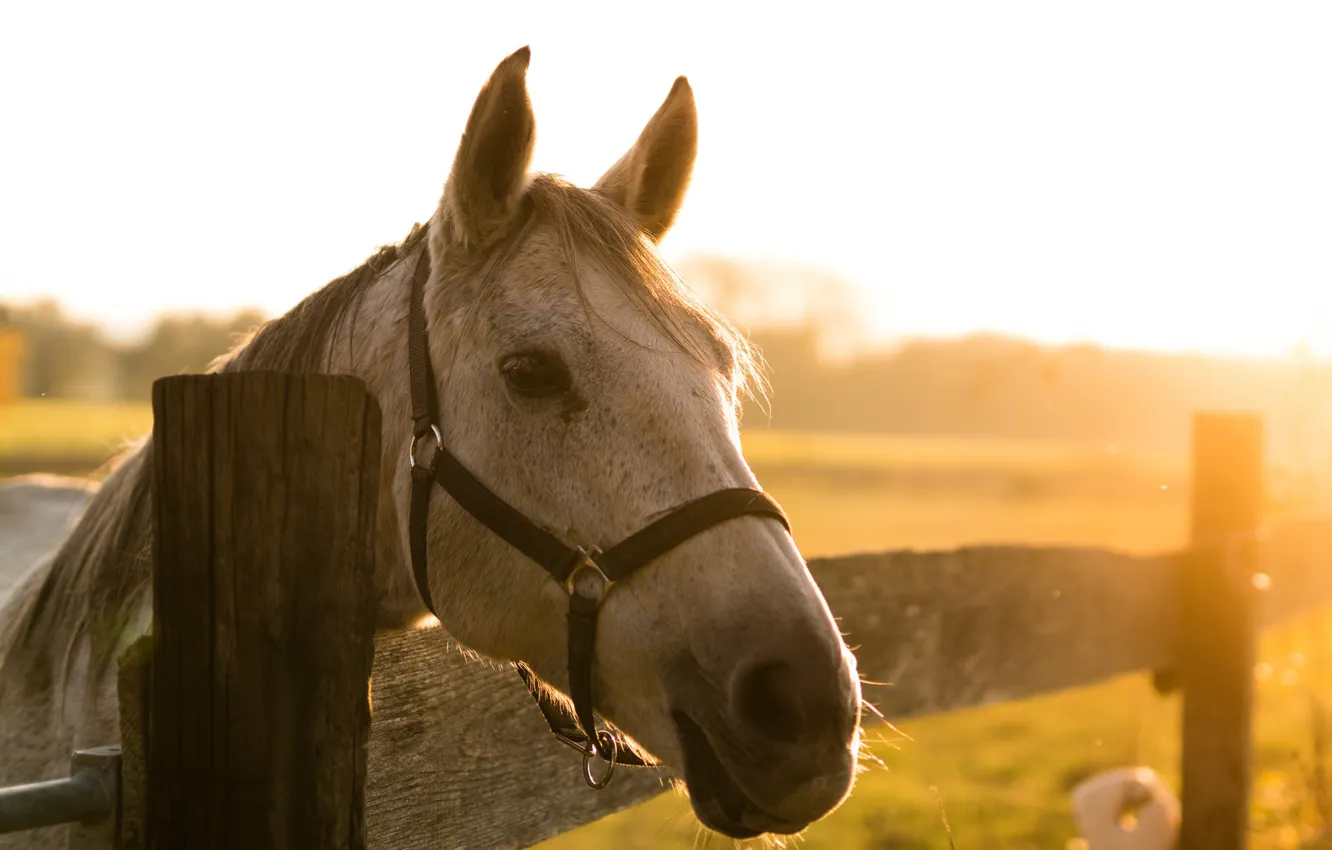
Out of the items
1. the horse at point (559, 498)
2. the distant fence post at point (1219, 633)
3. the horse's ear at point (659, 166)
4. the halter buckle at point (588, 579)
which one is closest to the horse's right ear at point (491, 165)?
the horse at point (559, 498)

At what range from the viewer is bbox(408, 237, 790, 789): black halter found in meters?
1.83

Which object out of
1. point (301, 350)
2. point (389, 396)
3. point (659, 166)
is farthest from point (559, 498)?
point (659, 166)

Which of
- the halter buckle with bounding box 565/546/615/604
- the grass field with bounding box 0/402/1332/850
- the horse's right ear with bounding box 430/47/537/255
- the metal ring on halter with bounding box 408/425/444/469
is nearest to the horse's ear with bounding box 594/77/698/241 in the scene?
the horse's right ear with bounding box 430/47/537/255

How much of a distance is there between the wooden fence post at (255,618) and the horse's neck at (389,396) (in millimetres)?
733

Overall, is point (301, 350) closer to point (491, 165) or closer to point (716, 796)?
point (491, 165)

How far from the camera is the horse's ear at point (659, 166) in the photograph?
250 centimetres

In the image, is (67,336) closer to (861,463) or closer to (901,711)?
(861,463)

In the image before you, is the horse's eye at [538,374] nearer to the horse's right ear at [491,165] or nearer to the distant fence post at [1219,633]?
the horse's right ear at [491,165]

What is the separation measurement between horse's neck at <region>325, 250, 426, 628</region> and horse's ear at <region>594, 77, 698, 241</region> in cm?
52

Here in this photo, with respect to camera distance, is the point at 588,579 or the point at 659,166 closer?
the point at 588,579

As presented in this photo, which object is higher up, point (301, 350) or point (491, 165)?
point (491, 165)

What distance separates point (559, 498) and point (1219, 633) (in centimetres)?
340

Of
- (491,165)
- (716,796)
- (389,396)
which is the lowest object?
(716,796)

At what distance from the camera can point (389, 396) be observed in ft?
7.34
